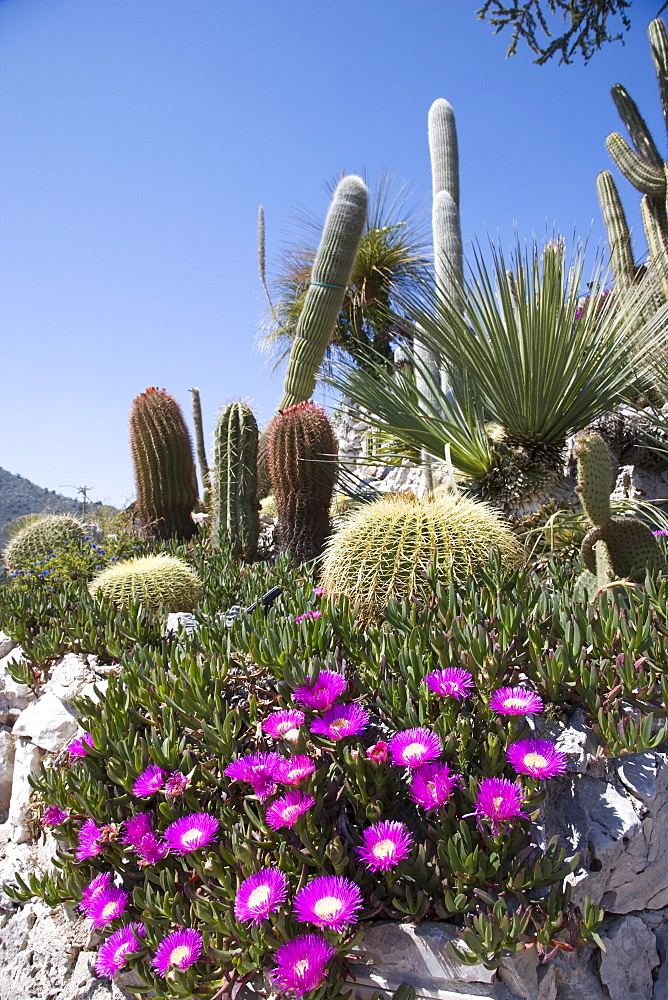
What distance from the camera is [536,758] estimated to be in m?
1.71

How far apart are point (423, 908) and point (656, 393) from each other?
5.73 m

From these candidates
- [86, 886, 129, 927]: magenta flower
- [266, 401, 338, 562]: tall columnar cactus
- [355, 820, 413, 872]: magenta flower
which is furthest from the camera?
[266, 401, 338, 562]: tall columnar cactus

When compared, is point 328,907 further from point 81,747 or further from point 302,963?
point 81,747

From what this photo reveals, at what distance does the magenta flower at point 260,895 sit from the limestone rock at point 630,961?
79cm

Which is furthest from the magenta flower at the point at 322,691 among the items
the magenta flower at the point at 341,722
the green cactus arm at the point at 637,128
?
the green cactus arm at the point at 637,128

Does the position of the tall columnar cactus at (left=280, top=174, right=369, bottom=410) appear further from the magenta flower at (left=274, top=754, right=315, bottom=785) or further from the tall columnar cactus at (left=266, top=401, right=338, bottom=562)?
the magenta flower at (left=274, top=754, right=315, bottom=785)

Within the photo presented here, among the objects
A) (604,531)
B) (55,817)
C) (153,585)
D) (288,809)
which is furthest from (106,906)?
(604,531)

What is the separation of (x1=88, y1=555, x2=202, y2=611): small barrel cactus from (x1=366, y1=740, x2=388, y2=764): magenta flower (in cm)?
235

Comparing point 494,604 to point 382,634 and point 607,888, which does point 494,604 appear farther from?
point 607,888

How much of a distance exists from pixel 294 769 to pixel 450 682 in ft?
1.54

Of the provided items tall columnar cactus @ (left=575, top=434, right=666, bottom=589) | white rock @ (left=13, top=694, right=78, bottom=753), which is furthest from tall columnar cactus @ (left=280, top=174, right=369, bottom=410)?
white rock @ (left=13, top=694, right=78, bottom=753)

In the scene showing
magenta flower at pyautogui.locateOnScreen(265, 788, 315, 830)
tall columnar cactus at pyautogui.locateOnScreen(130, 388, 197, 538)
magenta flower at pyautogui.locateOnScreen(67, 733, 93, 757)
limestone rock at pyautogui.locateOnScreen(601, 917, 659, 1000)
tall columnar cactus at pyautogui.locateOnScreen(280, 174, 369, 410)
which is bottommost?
limestone rock at pyautogui.locateOnScreen(601, 917, 659, 1000)

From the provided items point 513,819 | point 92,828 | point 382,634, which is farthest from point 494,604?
point 92,828

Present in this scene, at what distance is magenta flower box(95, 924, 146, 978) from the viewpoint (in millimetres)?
1758
